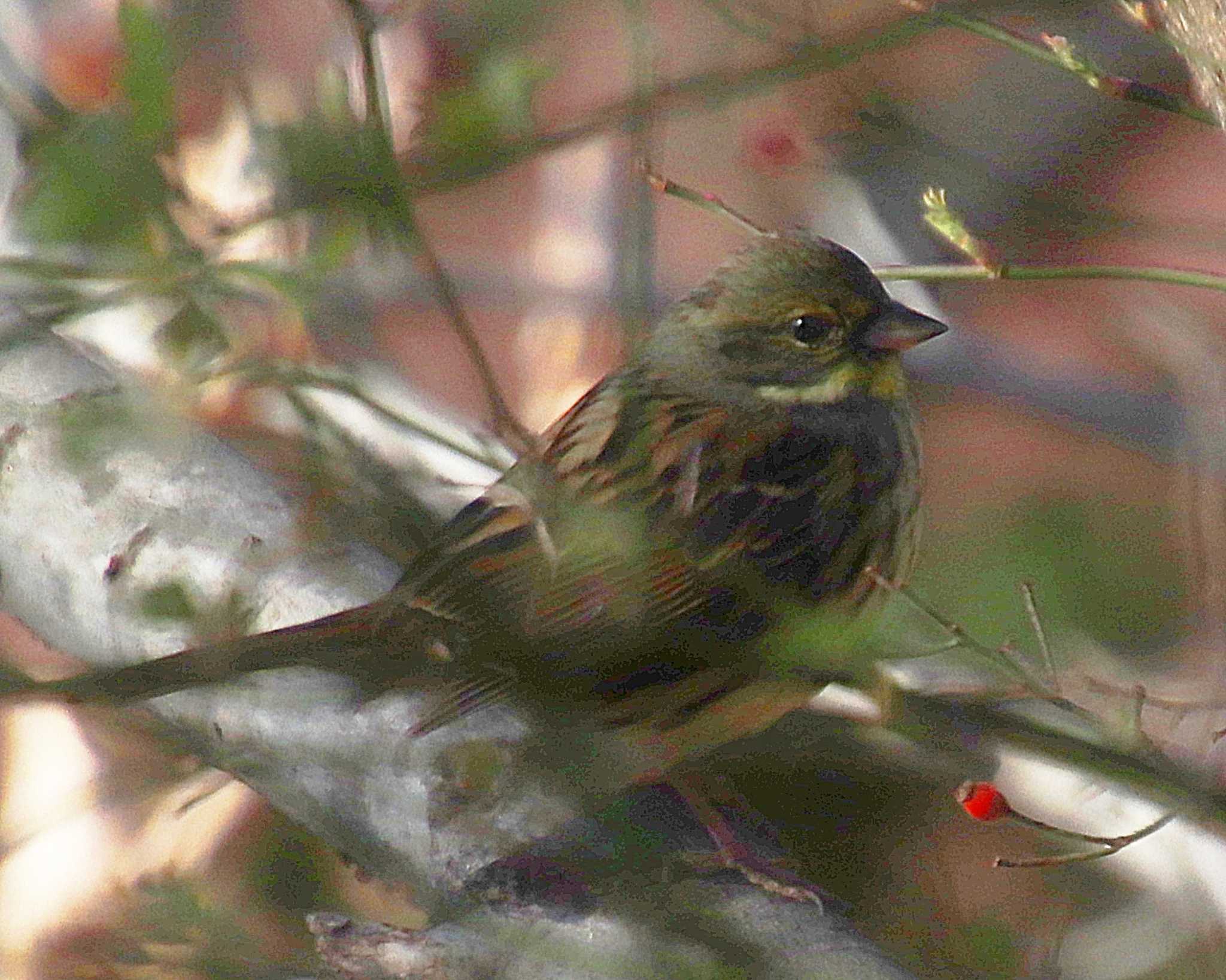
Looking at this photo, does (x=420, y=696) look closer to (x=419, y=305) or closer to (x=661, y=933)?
(x=661, y=933)

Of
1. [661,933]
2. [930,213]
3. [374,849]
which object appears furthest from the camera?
[374,849]

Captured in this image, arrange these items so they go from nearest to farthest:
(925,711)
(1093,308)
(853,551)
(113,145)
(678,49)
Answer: (925,711) < (113,145) < (853,551) < (678,49) < (1093,308)

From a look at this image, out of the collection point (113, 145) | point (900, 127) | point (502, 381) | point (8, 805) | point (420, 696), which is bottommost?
point (8, 805)

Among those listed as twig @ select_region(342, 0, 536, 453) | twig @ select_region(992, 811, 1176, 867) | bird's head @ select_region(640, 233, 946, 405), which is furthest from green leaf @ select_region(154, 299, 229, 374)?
bird's head @ select_region(640, 233, 946, 405)

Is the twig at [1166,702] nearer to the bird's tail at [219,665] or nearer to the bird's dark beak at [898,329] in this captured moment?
the bird's tail at [219,665]

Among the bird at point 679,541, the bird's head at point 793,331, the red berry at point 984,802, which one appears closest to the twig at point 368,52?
the bird at point 679,541

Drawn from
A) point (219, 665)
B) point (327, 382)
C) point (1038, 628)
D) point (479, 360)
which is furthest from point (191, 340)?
point (1038, 628)

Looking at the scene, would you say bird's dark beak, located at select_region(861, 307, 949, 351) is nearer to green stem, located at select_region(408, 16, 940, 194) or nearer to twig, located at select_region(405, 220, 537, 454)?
green stem, located at select_region(408, 16, 940, 194)

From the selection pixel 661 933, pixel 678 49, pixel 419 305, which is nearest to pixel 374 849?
pixel 661 933
